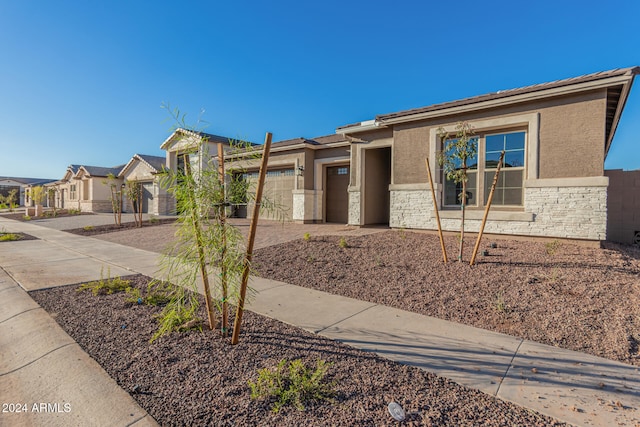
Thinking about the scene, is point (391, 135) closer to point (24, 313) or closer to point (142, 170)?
point (24, 313)

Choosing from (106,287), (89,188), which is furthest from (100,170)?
(106,287)

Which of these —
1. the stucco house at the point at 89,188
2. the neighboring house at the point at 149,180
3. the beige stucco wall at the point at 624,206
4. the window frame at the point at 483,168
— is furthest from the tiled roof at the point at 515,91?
the stucco house at the point at 89,188

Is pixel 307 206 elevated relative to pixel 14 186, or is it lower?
lower

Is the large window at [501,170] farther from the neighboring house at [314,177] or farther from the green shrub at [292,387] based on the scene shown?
the green shrub at [292,387]

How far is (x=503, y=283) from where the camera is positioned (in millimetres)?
5055

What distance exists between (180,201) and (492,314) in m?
4.05

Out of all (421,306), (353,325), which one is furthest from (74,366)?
(421,306)

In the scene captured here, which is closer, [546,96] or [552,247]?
[552,247]

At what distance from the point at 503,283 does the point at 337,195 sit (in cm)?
1045

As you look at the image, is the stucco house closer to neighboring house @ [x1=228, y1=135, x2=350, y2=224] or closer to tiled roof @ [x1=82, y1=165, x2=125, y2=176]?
tiled roof @ [x1=82, y1=165, x2=125, y2=176]

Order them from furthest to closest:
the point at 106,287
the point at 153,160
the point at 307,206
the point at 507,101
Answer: the point at 153,160 → the point at 307,206 → the point at 507,101 → the point at 106,287

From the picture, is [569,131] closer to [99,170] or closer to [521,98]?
[521,98]

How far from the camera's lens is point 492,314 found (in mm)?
4031

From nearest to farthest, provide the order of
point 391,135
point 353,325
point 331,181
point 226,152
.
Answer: point 226,152 → point 353,325 → point 391,135 → point 331,181
